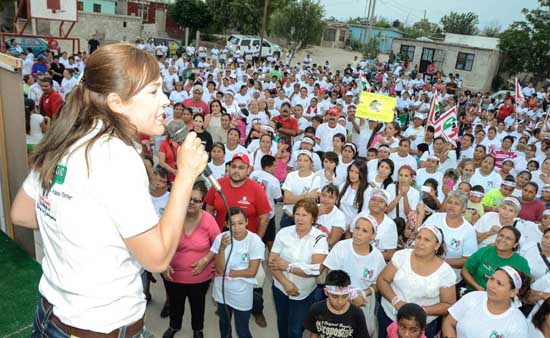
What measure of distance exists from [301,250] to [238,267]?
2.16 feet

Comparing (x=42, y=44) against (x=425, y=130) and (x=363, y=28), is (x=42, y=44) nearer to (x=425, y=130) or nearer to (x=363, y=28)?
(x=425, y=130)

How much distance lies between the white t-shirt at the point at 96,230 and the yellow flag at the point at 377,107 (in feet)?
27.4

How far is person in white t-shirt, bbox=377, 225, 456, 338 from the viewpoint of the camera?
3918 mm

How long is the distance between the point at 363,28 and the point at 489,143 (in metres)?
52.2

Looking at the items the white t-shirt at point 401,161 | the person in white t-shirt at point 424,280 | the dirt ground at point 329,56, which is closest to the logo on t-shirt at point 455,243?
the person in white t-shirt at point 424,280

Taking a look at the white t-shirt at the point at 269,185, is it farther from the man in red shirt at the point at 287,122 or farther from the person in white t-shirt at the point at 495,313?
the man in red shirt at the point at 287,122

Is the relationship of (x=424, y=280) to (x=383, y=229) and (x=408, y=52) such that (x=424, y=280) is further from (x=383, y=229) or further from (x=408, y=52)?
(x=408, y=52)

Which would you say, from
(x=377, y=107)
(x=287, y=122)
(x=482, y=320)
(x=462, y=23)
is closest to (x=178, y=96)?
(x=287, y=122)

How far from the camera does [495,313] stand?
3621mm

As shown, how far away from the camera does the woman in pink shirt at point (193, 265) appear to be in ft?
13.7

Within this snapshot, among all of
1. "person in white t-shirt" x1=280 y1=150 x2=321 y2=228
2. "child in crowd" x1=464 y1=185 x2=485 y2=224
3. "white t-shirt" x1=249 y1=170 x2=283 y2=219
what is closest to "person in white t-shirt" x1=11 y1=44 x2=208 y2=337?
"person in white t-shirt" x1=280 y1=150 x2=321 y2=228

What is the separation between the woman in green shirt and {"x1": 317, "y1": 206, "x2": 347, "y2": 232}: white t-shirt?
57.5 inches

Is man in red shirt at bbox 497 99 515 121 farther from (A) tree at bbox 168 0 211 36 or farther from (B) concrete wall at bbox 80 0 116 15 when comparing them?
(B) concrete wall at bbox 80 0 116 15

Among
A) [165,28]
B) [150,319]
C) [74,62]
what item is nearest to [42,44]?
[74,62]
